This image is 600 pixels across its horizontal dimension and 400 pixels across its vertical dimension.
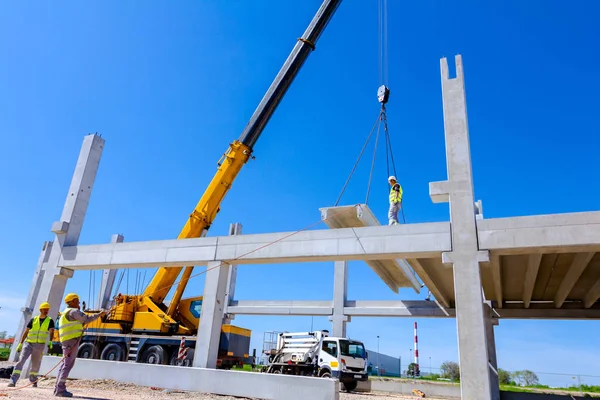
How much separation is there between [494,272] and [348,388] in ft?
26.6

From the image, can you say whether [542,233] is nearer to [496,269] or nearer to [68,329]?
[496,269]

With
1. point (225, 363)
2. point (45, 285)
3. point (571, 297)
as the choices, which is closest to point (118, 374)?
point (45, 285)

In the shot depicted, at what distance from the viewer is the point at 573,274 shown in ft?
38.3

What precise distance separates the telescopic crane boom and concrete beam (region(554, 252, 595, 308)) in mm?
Answer: 10395

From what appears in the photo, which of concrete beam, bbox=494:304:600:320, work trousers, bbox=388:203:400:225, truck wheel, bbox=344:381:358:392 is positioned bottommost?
truck wheel, bbox=344:381:358:392

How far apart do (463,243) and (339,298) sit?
1403 centimetres

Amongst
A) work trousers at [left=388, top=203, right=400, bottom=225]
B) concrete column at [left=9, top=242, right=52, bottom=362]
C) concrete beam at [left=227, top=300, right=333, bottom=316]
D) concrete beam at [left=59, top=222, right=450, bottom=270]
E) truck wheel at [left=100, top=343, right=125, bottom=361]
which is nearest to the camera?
concrete beam at [left=59, top=222, right=450, bottom=270]

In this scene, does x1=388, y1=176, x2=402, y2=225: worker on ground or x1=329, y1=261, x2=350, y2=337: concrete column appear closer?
x1=388, y1=176, x2=402, y2=225: worker on ground

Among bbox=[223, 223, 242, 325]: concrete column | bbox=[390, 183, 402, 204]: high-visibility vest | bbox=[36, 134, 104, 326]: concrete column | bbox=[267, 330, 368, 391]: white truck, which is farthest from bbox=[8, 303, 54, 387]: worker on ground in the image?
bbox=[223, 223, 242, 325]: concrete column

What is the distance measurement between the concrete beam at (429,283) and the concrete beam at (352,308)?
2.16ft

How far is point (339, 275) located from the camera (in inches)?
905

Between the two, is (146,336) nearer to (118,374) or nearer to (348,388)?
(118,374)

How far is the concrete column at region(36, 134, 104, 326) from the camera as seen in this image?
44.7ft

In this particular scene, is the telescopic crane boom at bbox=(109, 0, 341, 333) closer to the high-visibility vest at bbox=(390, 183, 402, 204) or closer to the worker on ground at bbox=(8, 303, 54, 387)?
the high-visibility vest at bbox=(390, 183, 402, 204)
